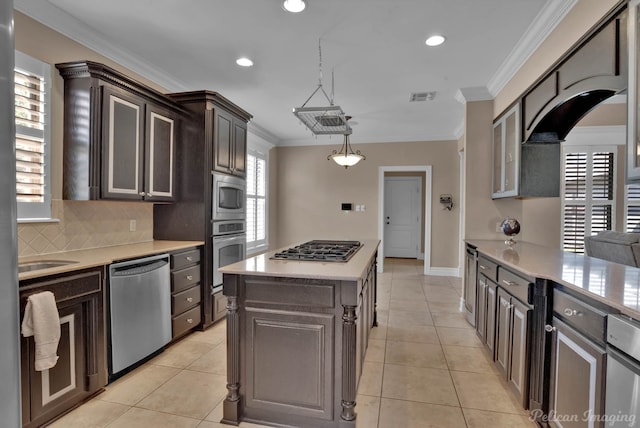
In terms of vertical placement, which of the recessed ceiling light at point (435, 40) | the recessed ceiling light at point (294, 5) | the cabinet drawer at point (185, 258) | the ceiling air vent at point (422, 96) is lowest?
the cabinet drawer at point (185, 258)

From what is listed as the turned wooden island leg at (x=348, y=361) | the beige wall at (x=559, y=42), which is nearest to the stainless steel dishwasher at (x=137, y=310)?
the turned wooden island leg at (x=348, y=361)

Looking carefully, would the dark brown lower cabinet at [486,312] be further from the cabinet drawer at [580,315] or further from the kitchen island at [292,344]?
the kitchen island at [292,344]

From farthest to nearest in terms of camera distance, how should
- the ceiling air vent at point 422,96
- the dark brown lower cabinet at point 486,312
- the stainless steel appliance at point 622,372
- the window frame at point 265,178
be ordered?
the window frame at point 265,178 < the ceiling air vent at point 422,96 < the dark brown lower cabinet at point 486,312 < the stainless steel appliance at point 622,372

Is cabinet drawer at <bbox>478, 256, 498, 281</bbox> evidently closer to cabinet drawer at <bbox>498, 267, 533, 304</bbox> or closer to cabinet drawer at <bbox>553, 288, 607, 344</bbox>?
cabinet drawer at <bbox>498, 267, 533, 304</bbox>

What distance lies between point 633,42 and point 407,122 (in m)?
3.79

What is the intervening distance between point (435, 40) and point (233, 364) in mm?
3016

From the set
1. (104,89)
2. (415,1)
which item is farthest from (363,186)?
(104,89)

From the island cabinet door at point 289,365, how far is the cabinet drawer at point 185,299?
4.41 ft

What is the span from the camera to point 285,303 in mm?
1882

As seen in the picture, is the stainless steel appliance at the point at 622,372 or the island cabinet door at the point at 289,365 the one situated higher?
the stainless steel appliance at the point at 622,372

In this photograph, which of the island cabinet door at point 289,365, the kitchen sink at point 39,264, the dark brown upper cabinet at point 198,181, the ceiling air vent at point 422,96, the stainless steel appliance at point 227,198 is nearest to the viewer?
the island cabinet door at point 289,365

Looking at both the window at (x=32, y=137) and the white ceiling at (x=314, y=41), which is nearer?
the window at (x=32, y=137)

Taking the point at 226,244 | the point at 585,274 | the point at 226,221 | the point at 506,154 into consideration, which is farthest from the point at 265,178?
the point at 585,274

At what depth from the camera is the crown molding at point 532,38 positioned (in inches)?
91.1
